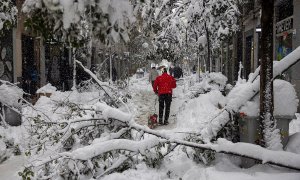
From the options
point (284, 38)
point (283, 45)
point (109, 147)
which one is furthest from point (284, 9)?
point (109, 147)

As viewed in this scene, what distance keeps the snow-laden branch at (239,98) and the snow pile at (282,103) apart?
A: 0.13 m

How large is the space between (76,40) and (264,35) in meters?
2.71

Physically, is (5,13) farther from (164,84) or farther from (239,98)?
(164,84)

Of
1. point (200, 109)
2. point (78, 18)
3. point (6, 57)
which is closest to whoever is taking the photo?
point (78, 18)

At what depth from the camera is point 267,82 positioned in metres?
5.37

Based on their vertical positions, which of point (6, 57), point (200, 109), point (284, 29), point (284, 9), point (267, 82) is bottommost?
point (200, 109)

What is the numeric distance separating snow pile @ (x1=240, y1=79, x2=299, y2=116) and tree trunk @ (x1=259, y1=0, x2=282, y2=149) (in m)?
0.21

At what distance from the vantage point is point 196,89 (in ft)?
49.0

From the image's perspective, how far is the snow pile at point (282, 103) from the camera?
563cm

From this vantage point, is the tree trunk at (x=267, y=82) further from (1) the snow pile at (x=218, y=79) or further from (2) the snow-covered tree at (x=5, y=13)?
(1) the snow pile at (x=218, y=79)

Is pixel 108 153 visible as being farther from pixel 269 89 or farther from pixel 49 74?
pixel 49 74

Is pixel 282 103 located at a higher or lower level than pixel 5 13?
lower

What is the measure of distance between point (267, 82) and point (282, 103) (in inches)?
21.2

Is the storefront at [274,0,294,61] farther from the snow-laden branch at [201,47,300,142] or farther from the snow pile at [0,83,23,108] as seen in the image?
the snow pile at [0,83,23,108]
